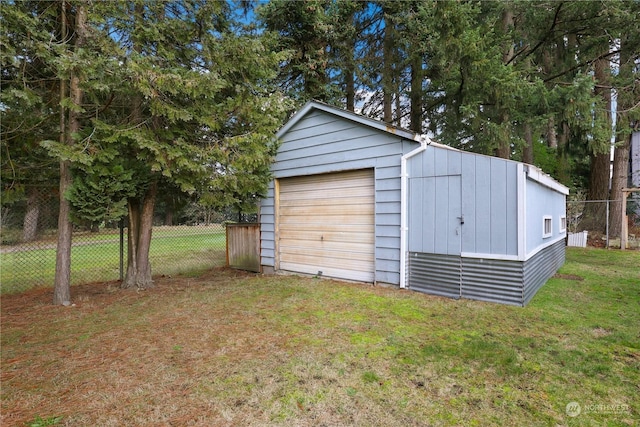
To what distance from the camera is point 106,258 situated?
25.0ft

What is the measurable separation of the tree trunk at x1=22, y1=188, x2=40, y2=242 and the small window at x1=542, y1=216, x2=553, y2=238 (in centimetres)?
877

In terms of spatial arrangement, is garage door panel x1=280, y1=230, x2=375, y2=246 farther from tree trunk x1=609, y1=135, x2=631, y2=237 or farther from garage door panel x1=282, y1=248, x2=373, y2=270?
tree trunk x1=609, y1=135, x2=631, y2=237

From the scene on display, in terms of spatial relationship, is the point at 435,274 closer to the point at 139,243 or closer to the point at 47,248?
the point at 139,243

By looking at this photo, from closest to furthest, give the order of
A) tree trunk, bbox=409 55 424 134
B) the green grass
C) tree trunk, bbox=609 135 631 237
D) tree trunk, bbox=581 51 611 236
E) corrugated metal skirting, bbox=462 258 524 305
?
corrugated metal skirting, bbox=462 258 524 305
the green grass
tree trunk, bbox=409 55 424 134
tree trunk, bbox=609 135 631 237
tree trunk, bbox=581 51 611 236

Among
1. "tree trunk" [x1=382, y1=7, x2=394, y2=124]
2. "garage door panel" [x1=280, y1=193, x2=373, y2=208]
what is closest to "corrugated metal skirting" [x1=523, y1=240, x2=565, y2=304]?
"garage door panel" [x1=280, y1=193, x2=373, y2=208]

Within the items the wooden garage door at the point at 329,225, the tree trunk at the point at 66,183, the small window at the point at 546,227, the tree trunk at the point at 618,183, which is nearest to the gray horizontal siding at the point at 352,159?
the wooden garage door at the point at 329,225

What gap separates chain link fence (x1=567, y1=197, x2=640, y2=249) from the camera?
1096cm

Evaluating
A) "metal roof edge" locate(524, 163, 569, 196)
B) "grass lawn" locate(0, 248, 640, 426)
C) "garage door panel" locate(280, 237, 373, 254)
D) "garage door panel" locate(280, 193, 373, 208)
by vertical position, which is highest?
"metal roof edge" locate(524, 163, 569, 196)

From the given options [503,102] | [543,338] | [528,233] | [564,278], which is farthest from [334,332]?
[503,102]

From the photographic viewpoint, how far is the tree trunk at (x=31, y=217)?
5.32 metres

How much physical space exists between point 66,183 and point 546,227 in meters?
8.05

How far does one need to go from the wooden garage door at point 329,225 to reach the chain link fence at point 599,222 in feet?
31.0

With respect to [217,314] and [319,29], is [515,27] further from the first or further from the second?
[217,314]

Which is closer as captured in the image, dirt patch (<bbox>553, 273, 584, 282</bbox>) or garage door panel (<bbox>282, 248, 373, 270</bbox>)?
garage door panel (<bbox>282, 248, 373, 270</bbox>)
